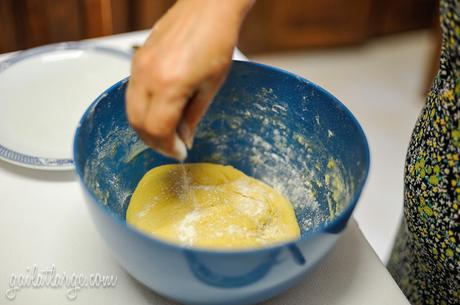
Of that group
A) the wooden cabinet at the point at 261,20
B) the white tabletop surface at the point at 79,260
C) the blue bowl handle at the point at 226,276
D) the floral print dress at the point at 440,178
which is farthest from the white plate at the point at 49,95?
the wooden cabinet at the point at 261,20

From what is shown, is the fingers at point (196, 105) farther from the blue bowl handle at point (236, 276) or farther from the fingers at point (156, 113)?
the blue bowl handle at point (236, 276)

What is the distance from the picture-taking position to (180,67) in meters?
0.49

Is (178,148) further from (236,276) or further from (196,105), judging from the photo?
(236,276)

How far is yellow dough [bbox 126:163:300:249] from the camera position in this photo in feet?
2.07

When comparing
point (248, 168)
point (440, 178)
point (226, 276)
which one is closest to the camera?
point (226, 276)

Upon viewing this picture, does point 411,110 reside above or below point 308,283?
below

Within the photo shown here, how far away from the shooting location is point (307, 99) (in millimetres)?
671

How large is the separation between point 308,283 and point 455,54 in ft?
1.01

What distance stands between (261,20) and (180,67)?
1.63 meters

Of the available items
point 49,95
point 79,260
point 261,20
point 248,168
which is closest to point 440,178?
point 248,168

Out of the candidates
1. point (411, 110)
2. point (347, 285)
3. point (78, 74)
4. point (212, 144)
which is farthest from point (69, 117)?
point (411, 110)

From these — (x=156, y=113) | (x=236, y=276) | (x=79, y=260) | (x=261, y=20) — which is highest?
(x=156, y=113)

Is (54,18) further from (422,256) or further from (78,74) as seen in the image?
(422,256)

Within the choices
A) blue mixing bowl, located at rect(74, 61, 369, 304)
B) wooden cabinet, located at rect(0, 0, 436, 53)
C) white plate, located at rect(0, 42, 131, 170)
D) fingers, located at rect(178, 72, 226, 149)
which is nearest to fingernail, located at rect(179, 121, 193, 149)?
fingers, located at rect(178, 72, 226, 149)
